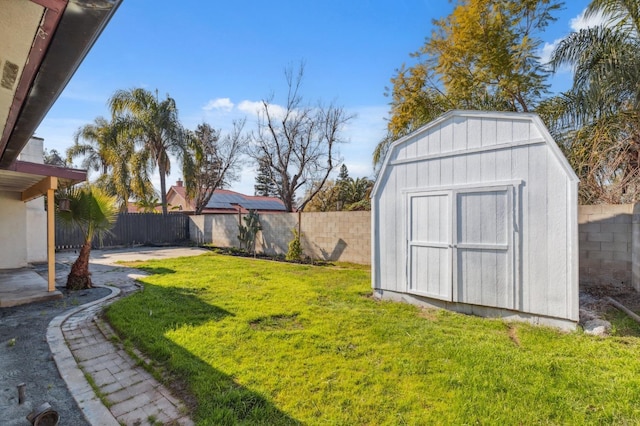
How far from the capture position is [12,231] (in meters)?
7.86

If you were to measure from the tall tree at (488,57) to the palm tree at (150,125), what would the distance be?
12.3 meters

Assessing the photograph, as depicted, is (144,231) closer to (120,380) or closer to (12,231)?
(12,231)

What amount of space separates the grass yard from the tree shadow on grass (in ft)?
0.04

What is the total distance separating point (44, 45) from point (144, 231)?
1592 centimetres

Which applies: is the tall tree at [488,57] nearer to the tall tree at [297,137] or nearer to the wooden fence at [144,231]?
the tall tree at [297,137]

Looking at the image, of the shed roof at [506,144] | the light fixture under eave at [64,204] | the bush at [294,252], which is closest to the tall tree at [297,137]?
the bush at [294,252]

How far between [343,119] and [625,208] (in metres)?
12.0

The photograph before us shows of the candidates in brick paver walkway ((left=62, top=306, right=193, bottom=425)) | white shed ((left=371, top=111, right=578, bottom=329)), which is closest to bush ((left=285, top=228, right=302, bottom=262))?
white shed ((left=371, top=111, right=578, bottom=329))

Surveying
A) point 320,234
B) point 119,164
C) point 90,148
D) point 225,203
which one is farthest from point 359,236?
point 225,203

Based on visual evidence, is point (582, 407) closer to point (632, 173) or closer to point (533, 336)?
point (533, 336)

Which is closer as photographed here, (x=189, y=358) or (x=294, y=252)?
(x=189, y=358)

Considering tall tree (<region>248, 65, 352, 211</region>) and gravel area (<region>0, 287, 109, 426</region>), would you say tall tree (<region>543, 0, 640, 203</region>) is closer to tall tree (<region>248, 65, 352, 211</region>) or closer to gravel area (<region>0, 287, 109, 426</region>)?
gravel area (<region>0, 287, 109, 426</region>)

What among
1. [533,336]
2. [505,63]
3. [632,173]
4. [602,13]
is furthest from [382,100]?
[533,336]

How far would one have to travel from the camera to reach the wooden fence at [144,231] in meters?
14.2
